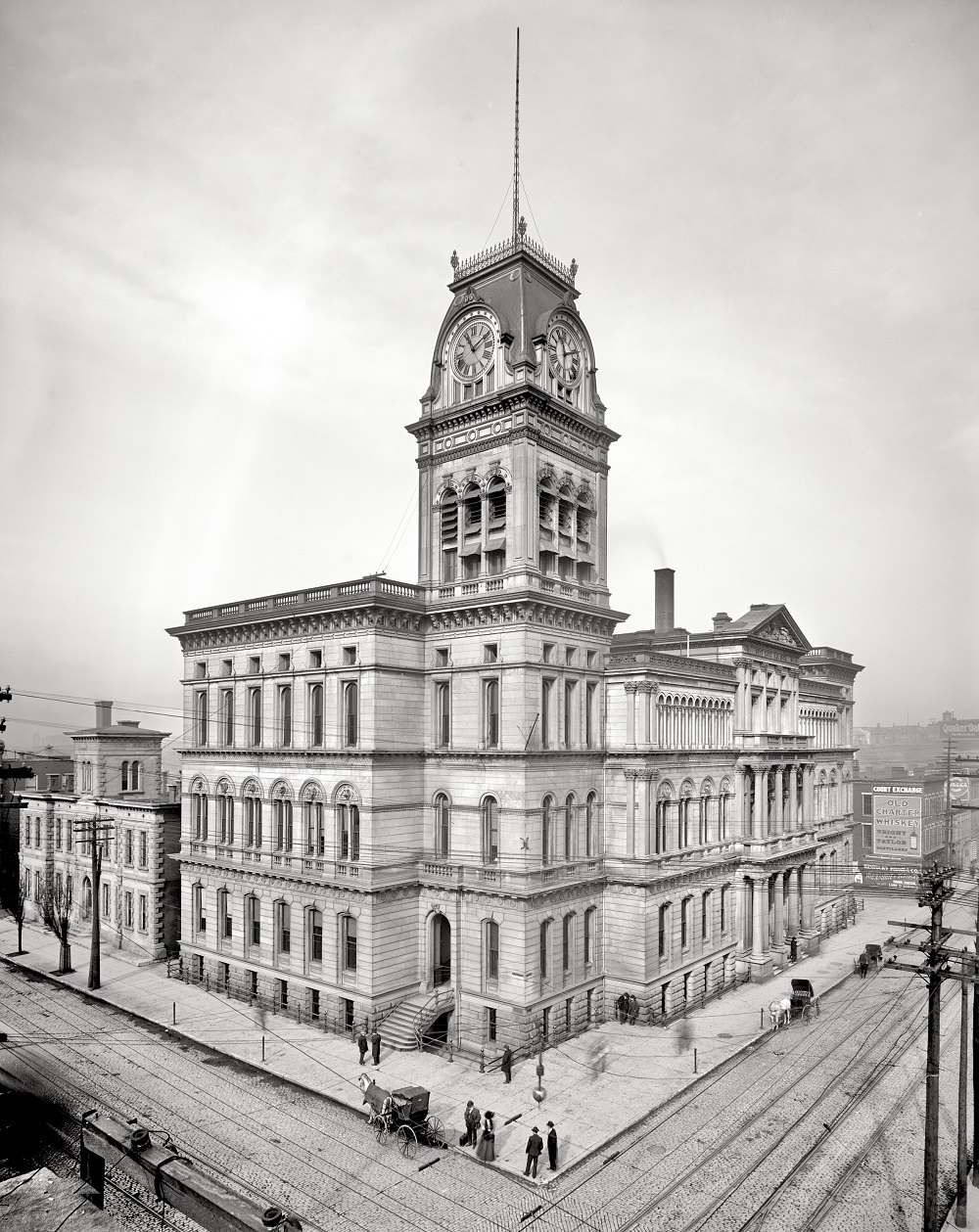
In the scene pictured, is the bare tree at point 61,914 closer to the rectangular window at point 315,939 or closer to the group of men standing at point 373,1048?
the rectangular window at point 315,939

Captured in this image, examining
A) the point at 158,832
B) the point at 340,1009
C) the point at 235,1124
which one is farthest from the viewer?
the point at 158,832

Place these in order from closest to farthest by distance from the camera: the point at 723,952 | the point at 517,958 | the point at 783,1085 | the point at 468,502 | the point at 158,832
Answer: the point at 783,1085 < the point at 517,958 < the point at 468,502 < the point at 723,952 < the point at 158,832

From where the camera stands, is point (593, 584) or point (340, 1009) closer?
point (340, 1009)

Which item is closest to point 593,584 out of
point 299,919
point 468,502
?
point 468,502

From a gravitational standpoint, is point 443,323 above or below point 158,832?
above

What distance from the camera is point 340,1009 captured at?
3791 cm

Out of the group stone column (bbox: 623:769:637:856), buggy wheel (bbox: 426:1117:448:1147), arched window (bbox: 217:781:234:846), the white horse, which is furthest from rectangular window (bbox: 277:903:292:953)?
the white horse

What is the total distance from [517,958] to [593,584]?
1759 cm


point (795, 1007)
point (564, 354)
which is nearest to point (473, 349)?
point (564, 354)

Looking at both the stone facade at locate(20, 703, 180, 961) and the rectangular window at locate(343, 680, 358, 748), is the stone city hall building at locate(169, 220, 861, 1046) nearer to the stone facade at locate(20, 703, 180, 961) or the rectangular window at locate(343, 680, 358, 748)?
the rectangular window at locate(343, 680, 358, 748)

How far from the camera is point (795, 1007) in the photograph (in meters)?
40.9

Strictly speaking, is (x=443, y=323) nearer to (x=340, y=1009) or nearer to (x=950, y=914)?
(x=340, y=1009)

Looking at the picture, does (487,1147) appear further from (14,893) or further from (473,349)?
(14,893)

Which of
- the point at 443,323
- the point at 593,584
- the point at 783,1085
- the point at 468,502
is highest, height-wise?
the point at 443,323
